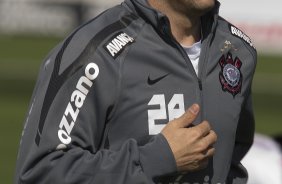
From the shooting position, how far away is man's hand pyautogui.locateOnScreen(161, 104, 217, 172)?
3.78 meters

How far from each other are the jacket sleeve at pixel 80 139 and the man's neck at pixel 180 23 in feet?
1.15

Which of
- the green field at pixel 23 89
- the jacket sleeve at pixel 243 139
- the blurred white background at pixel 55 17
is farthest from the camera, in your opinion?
the blurred white background at pixel 55 17

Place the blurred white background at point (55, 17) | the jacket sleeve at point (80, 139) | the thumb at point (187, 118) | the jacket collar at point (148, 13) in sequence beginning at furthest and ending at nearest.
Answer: the blurred white background at point (55, 17)
the jacket collar at point (148, 13)
the thumb at point (187, 118)
the jacket sleeve at point (80, 139)

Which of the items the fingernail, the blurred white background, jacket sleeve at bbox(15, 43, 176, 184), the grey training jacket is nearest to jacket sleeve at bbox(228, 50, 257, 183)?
the grey training jacket

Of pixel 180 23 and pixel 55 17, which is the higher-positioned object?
pixel 180 23

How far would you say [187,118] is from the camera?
12.6 feet

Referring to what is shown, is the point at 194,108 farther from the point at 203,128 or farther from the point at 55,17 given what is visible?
the point at 55,17

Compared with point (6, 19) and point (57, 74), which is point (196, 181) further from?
point (6, 19)

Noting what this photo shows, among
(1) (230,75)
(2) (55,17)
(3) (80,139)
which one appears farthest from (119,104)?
(2) (55,17)

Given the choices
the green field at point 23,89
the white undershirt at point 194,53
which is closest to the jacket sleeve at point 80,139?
the white undershirt at point 194,53

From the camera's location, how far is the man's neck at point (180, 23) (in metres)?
4.03

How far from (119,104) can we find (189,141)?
28cm

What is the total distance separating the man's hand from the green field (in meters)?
6.35

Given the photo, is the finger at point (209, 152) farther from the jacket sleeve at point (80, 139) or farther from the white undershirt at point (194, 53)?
the white undershirt at point (194, 53)
